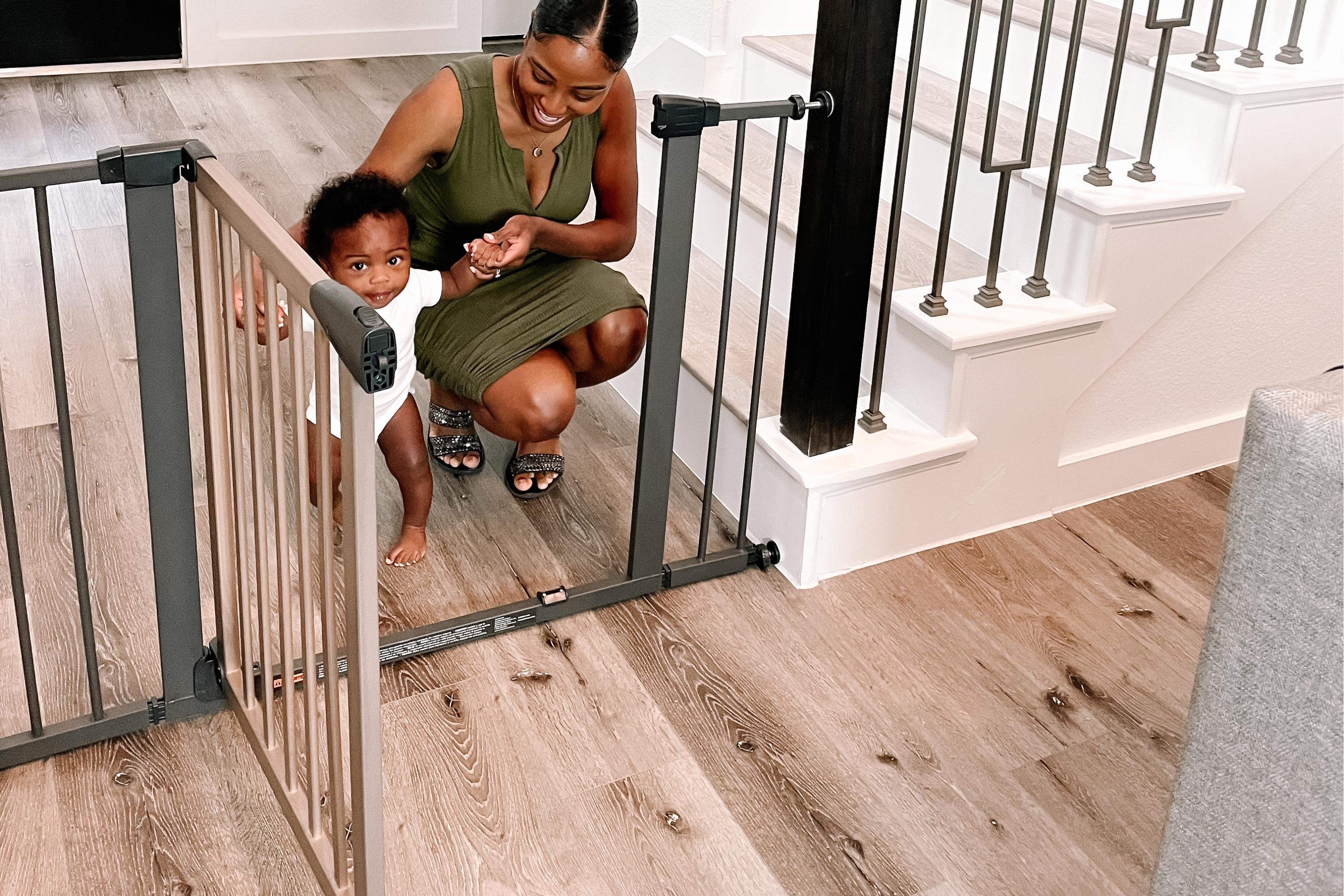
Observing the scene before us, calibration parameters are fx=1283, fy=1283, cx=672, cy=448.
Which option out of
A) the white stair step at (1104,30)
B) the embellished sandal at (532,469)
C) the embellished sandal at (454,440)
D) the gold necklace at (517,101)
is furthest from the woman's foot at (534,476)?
the white stair step at (1104,30)

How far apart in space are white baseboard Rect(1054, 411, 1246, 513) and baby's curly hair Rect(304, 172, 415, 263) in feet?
4.19

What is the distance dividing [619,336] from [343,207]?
1.92ft

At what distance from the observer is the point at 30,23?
4332mm

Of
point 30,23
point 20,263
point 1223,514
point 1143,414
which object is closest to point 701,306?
point 1143,414

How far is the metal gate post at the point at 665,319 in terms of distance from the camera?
1731mm

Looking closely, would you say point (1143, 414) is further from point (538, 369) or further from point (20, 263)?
point (20, 263)

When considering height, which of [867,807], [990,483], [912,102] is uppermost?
[912,102]

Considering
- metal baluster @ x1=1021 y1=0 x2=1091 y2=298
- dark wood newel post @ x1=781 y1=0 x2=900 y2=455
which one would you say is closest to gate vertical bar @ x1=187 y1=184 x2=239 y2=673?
dark wood newel post @ x1=781 y1=0 x2=900 y2=455

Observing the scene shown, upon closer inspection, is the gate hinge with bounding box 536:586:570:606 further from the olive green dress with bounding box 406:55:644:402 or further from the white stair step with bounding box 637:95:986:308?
the white stair step with bounding box 637:95:986:308

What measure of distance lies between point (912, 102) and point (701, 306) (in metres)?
0.69

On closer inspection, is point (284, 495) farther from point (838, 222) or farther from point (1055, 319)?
point (1055, 319)

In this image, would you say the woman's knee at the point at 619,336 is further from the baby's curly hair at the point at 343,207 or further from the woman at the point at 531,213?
the baby's curly hair at the point at 343,207

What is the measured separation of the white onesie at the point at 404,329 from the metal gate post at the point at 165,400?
0.29 metres

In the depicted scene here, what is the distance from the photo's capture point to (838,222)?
1.85 meters
